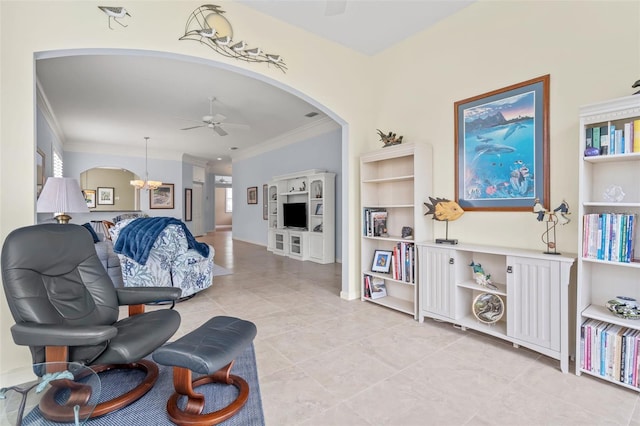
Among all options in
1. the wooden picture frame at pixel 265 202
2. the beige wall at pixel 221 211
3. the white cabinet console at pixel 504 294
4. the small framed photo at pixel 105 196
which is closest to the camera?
the white cabinet console at pixel 504 294

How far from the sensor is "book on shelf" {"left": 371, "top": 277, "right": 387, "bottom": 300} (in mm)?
3694

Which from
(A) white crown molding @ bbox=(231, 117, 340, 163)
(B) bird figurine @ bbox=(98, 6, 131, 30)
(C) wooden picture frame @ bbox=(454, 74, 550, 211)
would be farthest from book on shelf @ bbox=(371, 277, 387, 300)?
(A) white crown molding @ bbox=(231, 117, 340, 163)

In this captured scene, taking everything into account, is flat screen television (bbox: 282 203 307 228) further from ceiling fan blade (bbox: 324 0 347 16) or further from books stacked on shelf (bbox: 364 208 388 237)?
ceiling fan blade (bbox: 324 0 347 16)

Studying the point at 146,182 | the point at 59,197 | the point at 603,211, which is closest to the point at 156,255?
the point at 59,197

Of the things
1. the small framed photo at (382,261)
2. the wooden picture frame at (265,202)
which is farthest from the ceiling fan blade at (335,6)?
the wooden picture frame at (265,202)

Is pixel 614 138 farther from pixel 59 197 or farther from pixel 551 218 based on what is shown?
pixel 59 197

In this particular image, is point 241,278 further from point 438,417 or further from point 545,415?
point 545,415

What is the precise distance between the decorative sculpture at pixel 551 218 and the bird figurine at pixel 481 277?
51 centimetres

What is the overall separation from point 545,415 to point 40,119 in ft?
24.2

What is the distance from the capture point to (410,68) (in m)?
3.57

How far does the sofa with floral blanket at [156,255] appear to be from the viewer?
3.73 meters

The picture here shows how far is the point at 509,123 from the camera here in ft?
8.93

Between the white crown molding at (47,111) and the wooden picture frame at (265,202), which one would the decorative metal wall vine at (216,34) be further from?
the wooden picture frame at (265,202)

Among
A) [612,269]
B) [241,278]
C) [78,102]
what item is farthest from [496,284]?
[78,102]
